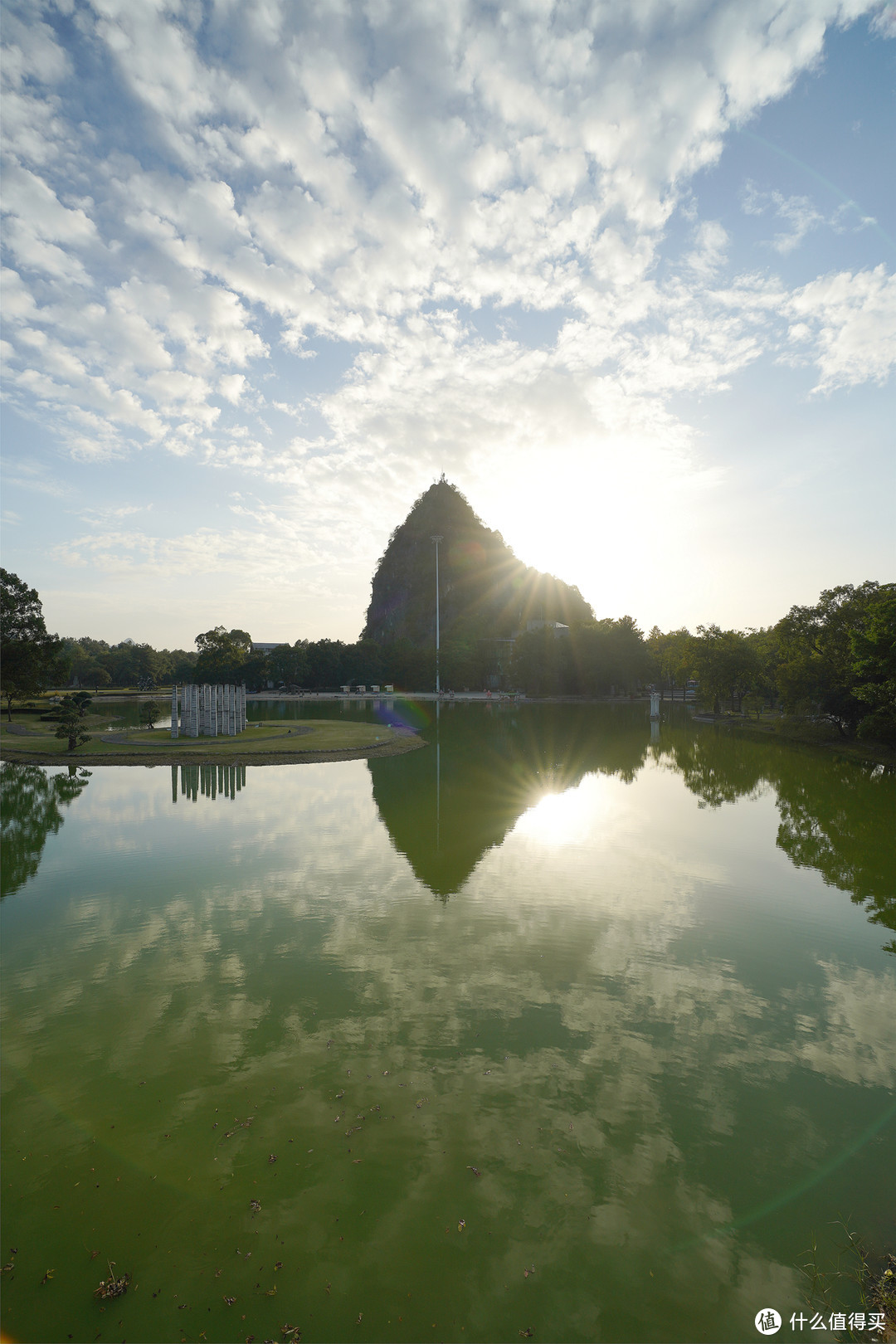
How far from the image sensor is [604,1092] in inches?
248

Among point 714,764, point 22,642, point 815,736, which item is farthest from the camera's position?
point 22,642

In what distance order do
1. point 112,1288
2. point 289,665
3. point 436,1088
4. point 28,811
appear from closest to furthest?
point 112,1288, point 436,1088, point 28,811, point 289,665

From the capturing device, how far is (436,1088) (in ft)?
20.7

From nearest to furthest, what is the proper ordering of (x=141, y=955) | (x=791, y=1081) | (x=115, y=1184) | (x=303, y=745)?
(x=115, y=1184) < (x=791, y=1081) < (x=141, y=955) < (x=303, y=745)

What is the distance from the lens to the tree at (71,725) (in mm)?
30672

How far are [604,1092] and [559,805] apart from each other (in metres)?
14.1

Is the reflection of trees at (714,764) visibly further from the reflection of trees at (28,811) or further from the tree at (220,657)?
the tree at (220,657)

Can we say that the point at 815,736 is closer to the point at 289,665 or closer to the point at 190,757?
the point at 190,757

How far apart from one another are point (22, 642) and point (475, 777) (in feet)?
133

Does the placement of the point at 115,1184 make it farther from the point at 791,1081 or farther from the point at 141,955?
the point at 791,1081

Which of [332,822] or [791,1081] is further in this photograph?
[332,822]

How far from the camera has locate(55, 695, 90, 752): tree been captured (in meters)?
30.7

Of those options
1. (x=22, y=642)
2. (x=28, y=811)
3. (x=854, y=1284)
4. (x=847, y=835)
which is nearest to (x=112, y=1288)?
(x=854, y=1284)

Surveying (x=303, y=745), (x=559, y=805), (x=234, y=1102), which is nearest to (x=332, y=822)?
(x=559, y=805)
